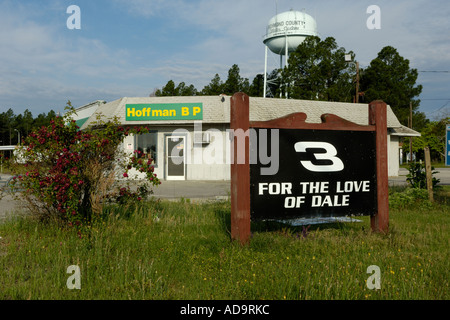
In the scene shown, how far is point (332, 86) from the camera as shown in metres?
35.4

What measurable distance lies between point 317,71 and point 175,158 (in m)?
21.0

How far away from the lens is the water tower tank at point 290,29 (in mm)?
38938

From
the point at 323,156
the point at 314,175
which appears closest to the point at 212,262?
the point at 314,175

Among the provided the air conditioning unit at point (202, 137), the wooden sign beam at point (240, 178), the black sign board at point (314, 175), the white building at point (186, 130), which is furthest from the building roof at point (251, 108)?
the wooden sign beam at point (240, 178)

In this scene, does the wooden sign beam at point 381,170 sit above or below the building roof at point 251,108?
below

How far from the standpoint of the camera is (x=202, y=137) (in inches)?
776

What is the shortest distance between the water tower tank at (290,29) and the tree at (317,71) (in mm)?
3082

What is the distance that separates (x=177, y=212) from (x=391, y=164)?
19759 millimetres

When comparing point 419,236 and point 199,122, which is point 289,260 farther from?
point 199,122

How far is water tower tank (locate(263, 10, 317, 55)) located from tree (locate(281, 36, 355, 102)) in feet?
10.1

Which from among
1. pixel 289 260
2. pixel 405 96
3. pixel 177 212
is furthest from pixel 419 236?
pixel 405 96
